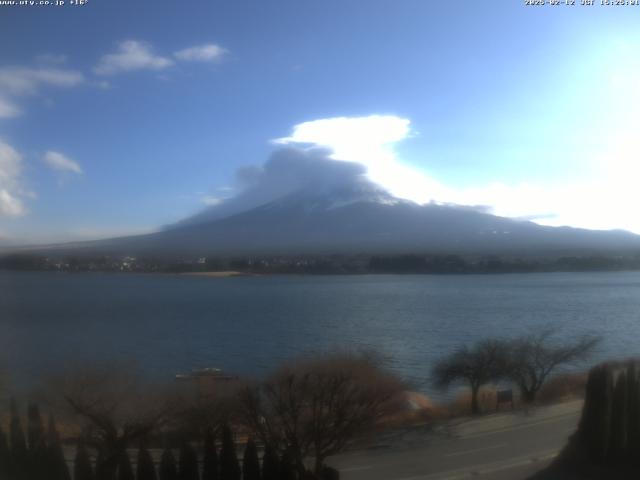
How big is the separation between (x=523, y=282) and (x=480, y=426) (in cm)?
343

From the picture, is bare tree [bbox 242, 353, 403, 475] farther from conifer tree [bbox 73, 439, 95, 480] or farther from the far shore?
the far shore

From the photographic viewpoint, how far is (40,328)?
19.4 feet

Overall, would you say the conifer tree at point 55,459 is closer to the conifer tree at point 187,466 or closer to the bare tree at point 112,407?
the bare tree at point 112,407

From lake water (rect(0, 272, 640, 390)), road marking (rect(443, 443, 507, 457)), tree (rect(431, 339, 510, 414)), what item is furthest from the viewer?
tree (rect(431, 339, 510, 414))

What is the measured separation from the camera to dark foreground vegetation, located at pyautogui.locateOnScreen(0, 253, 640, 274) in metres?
6.70

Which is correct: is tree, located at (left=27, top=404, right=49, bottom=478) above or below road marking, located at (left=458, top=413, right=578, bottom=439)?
above

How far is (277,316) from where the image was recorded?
6.60m

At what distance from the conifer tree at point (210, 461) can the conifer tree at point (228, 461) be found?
47 millimetres

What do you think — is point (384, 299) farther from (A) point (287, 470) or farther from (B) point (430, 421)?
(A) point (287, 470)

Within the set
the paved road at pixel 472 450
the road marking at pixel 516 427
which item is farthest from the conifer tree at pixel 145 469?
the road marking at pixel 516 427

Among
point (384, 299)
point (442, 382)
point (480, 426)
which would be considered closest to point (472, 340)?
point (442, 382)

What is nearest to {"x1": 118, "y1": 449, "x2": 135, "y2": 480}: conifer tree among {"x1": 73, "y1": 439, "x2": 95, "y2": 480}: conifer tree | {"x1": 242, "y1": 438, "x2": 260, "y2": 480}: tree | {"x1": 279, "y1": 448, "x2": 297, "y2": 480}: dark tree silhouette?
{"x1": 73, "y1": 439, "x2": 95, "y2": 480}: conifer tree

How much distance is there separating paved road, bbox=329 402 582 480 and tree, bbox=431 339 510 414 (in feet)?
1.45

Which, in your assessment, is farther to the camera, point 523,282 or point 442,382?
point 523,282
